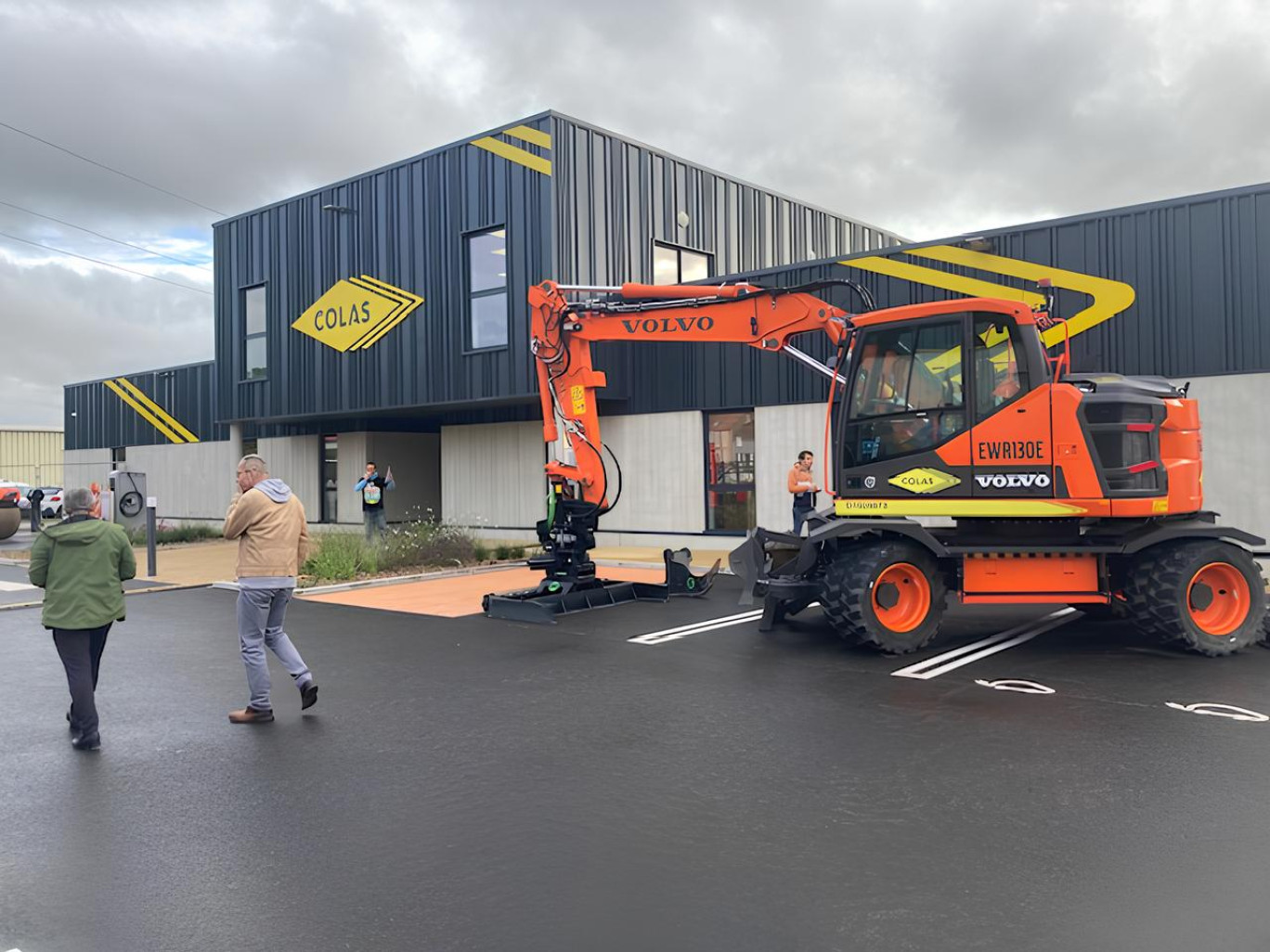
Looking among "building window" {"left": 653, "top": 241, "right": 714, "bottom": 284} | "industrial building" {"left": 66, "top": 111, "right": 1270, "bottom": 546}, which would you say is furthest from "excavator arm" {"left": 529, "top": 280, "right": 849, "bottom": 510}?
"building window" {"left": 653, "top": 241, "right": 714, "bottom": 284}

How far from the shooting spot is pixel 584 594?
1119cm

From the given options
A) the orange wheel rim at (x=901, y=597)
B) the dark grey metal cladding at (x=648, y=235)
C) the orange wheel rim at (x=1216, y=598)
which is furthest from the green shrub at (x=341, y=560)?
the orange wheel rim at (x=1216, y=598)

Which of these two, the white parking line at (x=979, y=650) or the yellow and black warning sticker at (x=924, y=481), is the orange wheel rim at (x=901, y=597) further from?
the yellow and black warning sticker at (x=924, y=481)

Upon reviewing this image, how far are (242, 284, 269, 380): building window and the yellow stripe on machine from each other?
2011 cm

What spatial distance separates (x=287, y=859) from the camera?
164 inches

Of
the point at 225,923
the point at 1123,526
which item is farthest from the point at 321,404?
the point at 225,923

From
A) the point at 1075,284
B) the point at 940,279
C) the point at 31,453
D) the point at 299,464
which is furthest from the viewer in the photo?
the point at 31,453

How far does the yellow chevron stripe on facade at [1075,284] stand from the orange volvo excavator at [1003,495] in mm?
4933

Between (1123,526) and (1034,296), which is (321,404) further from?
(1123,526)

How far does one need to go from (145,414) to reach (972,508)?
96.3 ft

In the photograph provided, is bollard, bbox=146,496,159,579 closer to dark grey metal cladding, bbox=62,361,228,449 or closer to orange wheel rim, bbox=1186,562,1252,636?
dark grey metal cladding, bbox=62,361,228,449

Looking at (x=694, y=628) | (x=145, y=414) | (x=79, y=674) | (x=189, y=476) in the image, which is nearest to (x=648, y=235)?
(x=694, y=628)

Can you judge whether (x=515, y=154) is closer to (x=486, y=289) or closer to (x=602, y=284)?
(x=486, y=289)

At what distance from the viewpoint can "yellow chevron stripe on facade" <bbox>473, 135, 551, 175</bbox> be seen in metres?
18.2
